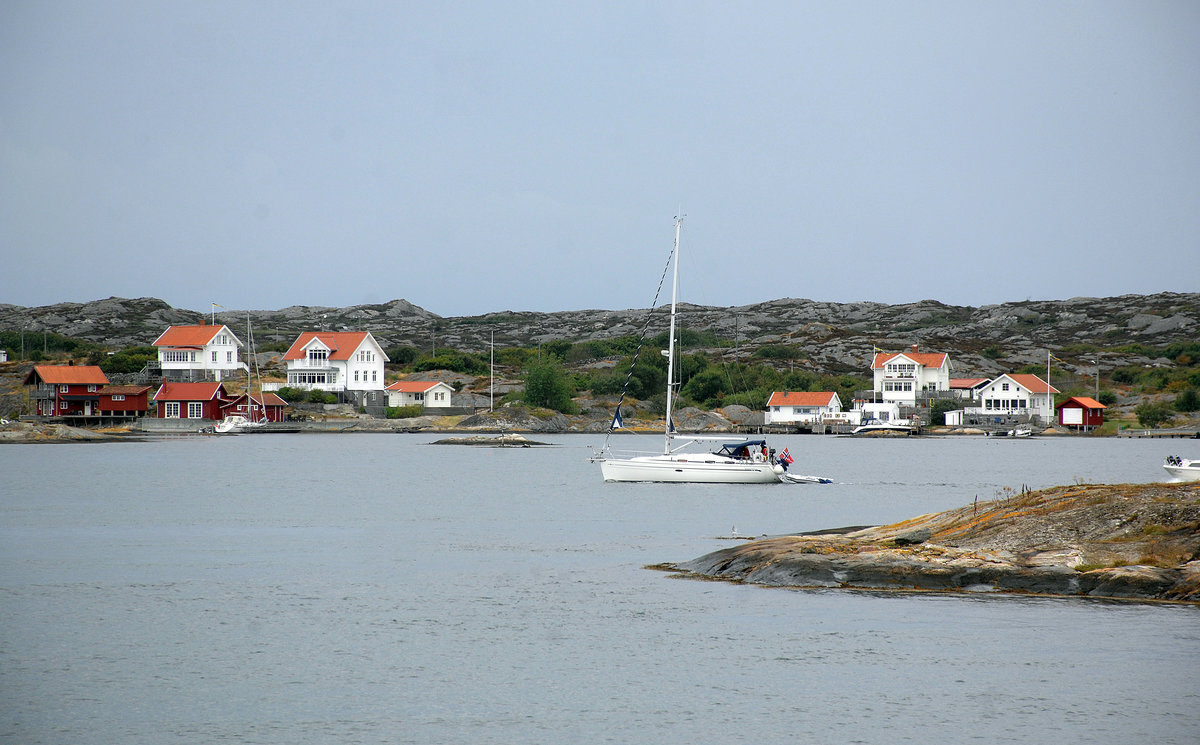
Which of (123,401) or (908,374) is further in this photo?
(908,374)

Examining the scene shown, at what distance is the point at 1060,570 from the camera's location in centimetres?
2072

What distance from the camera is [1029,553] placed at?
21656mm

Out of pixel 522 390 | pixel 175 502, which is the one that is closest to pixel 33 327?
pixel 522 390

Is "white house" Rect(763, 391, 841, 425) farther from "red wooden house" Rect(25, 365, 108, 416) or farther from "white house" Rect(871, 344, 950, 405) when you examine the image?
"red wooden house" Rect(25, 365, 108, 416)

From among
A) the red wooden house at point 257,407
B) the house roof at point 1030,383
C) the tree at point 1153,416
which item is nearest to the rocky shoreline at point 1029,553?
the red wooden house at point 257,407

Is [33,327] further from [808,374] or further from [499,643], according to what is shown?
[499,643]

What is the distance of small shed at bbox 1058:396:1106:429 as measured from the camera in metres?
118

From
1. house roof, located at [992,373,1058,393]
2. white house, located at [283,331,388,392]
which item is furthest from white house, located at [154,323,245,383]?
house roof, located at [992,373,1058,393]

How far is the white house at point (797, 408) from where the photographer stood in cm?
12238

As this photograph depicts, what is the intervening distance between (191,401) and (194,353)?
5957mm

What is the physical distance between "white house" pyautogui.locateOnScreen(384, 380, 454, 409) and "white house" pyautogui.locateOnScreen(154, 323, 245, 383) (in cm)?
1733

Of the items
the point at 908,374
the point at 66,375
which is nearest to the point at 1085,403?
the point at 908,374

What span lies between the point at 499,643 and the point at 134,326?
196 metres

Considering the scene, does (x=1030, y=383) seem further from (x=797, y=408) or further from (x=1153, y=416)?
(x=797, y=408)
